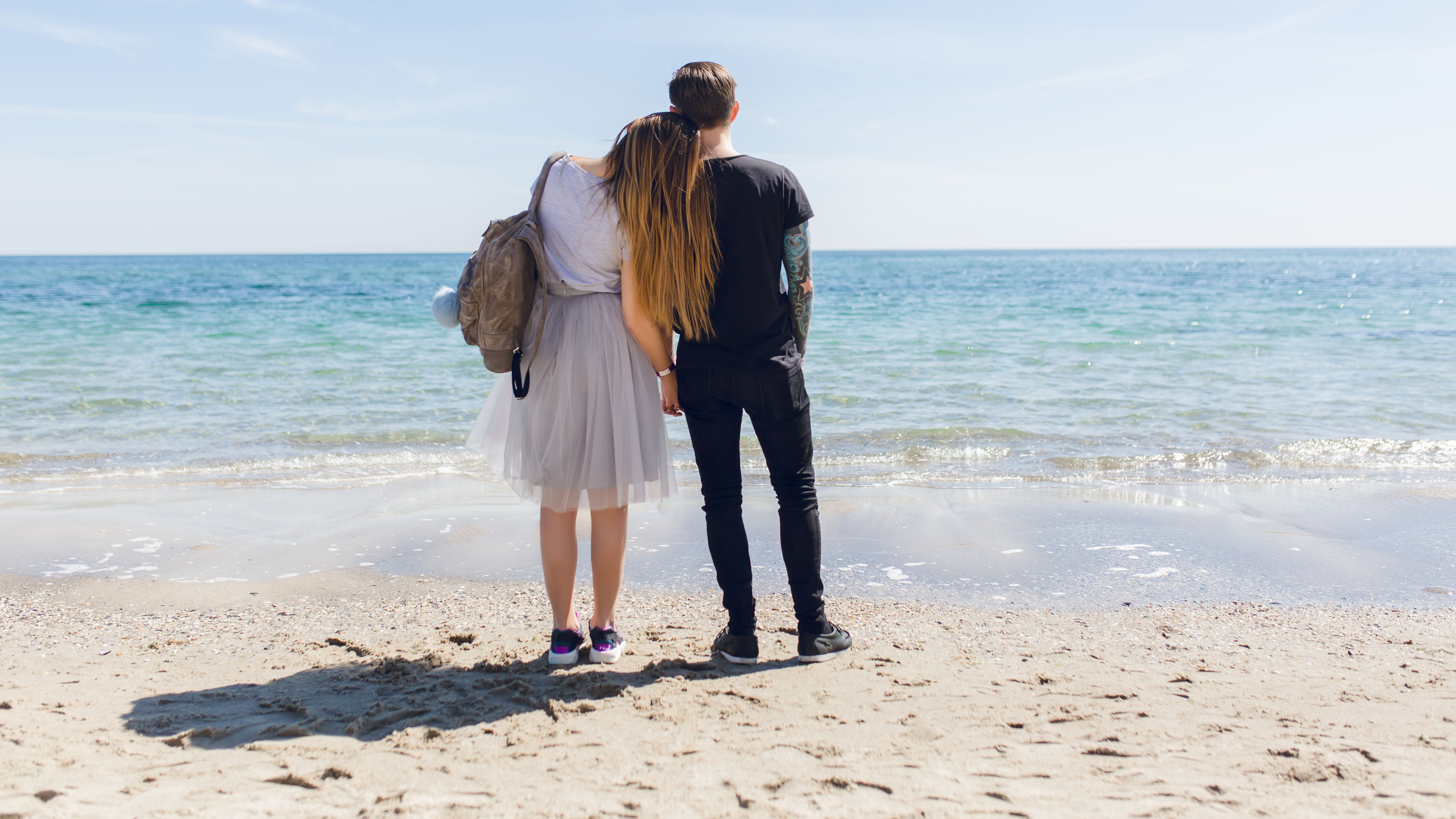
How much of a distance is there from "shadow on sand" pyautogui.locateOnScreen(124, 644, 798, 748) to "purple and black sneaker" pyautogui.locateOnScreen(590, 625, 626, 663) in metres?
0.07

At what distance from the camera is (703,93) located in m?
2.57

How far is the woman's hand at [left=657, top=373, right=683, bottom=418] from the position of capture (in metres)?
2.78

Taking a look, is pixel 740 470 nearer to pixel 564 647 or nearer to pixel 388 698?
pixel 564 647

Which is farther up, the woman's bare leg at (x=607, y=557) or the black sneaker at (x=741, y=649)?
the woman's bare leg at (x=607, y=557)

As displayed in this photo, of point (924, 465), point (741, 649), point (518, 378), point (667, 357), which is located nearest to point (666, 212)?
point (667, 357)

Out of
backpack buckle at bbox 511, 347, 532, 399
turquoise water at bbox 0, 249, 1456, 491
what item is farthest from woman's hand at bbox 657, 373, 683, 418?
turquoise water at bbox 0, 249, 1456, 491

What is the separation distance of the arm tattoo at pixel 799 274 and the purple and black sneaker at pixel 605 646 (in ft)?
3.78

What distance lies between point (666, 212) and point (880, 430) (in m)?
5.47

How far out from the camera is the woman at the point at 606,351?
2.55 m

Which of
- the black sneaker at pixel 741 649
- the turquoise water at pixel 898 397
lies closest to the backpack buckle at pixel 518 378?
the black sneaker at pixel 741 649

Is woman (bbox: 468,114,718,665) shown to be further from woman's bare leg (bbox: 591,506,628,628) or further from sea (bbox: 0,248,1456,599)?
sea (bbox: 0,248,1456,599)

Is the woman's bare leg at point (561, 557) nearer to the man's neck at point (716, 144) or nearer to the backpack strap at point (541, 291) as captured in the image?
the backpack strap at point (541, 291)

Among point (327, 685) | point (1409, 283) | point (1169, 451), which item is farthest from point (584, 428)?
point (1409, 283)

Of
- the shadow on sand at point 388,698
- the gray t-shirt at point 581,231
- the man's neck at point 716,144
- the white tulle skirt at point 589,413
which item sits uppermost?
the man's neck at point 716,144
